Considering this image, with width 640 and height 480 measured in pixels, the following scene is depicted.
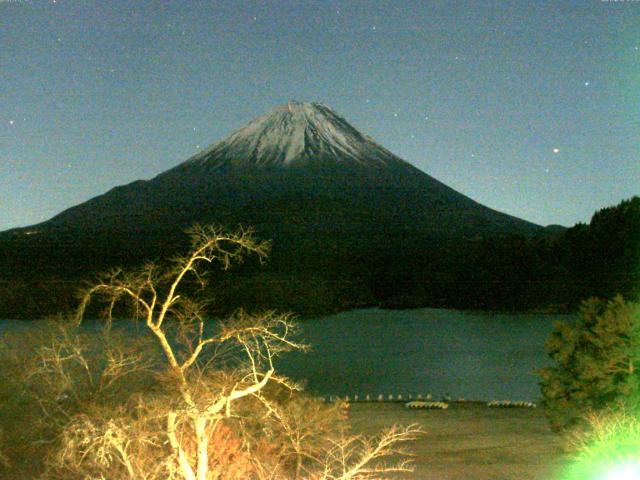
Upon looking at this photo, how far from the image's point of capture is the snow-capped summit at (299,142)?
85.4m

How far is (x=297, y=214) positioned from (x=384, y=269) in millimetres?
12973

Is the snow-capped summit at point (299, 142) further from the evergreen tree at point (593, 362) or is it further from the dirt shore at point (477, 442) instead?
the evergreen tree at point (593, 362)

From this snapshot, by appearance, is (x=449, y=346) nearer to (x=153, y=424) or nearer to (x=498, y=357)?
(x=498, y=357)

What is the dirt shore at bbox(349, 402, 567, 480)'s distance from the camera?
33.6 feet

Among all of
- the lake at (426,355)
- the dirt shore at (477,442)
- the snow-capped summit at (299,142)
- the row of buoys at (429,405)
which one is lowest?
the lake at (426,355)

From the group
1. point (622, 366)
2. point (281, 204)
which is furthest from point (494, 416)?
point (281, 204)

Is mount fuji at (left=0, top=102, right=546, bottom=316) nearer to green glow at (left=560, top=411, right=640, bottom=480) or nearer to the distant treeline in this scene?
the distant treeline

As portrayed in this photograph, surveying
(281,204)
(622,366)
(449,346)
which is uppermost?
(281,204)

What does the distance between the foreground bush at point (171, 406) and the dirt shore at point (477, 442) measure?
1476 mm

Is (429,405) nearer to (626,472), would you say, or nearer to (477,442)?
(477,442)

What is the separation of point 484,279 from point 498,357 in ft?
74.7

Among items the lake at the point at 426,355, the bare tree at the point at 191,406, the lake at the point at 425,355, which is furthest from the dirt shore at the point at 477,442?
the lake at the point at 426,355

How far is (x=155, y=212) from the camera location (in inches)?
2955

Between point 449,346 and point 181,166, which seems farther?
point 181,166
